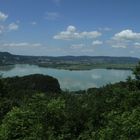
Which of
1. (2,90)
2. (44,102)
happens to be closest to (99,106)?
(44,102)

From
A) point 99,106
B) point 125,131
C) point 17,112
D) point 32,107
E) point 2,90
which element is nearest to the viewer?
point 125,131

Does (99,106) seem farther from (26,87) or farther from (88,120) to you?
(26,87)

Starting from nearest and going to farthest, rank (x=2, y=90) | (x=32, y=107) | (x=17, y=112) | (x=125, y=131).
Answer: (x=125, y=131)
(x=17, y=112)
(x=32, y=107)
(x=2, y=90)

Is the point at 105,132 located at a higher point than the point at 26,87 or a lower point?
higher

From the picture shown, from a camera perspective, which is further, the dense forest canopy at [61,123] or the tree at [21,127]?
the tree at [21,127]

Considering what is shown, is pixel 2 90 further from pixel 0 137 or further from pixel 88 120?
pixel 0 137

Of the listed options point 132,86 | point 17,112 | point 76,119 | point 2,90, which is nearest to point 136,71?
point 132,86

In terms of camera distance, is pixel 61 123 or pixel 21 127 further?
pixel 61 123

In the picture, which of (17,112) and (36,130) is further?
(17,112)

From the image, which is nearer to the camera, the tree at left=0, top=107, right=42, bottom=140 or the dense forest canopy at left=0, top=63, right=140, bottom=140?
the dense forest canopy at left=0, top=63, right=140, bottom=140
